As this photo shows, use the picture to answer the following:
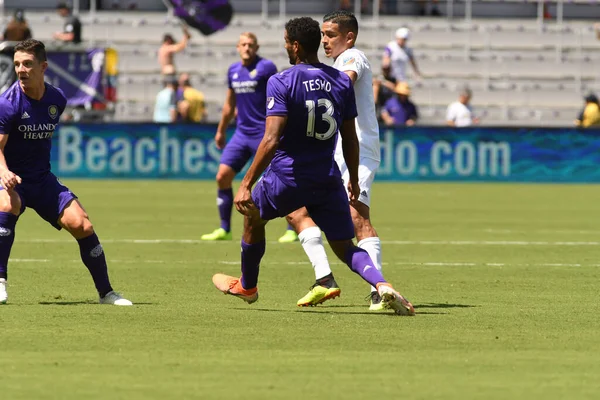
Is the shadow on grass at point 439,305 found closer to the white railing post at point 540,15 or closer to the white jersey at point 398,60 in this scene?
the white jersey at point 398,60

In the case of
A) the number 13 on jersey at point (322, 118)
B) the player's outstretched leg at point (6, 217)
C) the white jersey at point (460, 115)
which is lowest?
the white jersey at point (460, 115)

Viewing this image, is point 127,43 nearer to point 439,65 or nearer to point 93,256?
point 439,65

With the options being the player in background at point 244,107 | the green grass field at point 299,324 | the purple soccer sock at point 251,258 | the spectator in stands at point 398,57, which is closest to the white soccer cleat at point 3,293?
the green grass field at point 299,324

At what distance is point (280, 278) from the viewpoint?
1276 cm

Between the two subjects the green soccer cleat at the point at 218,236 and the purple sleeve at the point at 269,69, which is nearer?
the purple sleeve at the point at 269,69

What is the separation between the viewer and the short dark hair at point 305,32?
30.4ft

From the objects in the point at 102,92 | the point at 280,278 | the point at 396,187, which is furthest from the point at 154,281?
the point at 102,92

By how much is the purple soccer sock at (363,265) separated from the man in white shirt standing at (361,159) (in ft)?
1.68

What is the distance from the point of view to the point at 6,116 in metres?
9.97

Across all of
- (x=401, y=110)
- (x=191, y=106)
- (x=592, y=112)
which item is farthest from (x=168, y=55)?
(x=592, y=112)

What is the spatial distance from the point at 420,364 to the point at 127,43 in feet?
96.9

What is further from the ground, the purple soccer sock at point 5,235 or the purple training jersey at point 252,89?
the purple training jersey at point 252,89

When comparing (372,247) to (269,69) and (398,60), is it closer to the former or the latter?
(269,69)

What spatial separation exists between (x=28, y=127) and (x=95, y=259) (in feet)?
3.81
